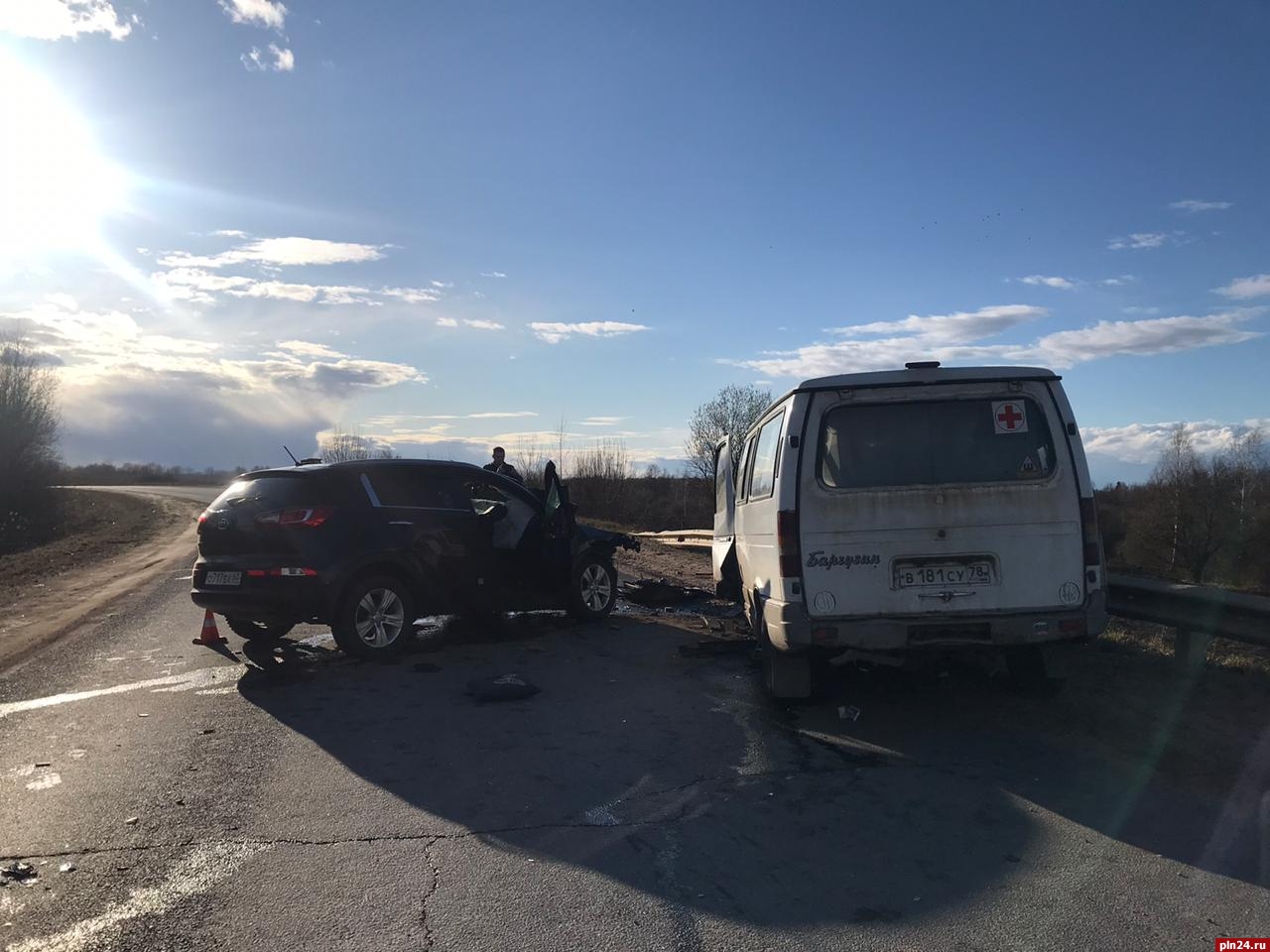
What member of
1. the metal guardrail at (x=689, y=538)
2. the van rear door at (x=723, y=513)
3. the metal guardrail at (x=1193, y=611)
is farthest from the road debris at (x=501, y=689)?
the metal guardrail at (x=689, y=538)

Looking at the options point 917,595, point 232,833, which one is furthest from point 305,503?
point 917,595

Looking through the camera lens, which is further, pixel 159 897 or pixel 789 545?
pixel 789 545

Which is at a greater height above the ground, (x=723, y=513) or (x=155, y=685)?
(x=723, y=513)

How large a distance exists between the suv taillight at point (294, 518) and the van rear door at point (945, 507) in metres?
4.48

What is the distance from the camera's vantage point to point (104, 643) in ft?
31.2

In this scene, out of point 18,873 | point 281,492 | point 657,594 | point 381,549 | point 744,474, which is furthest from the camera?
point 657,594

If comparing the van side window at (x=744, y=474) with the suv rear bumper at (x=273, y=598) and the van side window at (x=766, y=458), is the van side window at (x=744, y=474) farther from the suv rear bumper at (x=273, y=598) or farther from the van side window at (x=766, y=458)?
the suv rear bumper at (x=273, y=598)

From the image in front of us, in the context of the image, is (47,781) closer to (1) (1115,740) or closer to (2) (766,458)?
(2) (766,458)

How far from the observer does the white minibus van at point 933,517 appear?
565 centimetres

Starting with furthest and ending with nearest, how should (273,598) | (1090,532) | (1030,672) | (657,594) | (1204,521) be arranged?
(1204,521)
(657,594)
(273,598)
(1030,672)
(1090,532)

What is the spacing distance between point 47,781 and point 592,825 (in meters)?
3.22

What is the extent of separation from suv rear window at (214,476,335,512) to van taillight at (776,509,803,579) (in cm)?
440

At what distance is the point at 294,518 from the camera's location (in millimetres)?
7953

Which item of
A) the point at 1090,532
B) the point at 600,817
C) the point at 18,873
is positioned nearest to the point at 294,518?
the point at 18,873
